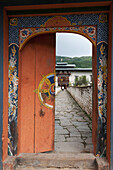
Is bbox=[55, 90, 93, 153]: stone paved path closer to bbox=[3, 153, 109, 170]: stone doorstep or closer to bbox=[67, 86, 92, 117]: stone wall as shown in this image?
bbox=[3, 153, 109, 170]: stone doorstep

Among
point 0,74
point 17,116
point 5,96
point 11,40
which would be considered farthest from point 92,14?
point 17,116

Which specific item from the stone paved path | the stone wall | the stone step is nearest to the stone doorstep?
the stone step

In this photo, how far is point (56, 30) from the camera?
2799 mm

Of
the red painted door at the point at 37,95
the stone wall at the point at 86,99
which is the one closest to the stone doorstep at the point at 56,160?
the red painted door at the point at 37,95

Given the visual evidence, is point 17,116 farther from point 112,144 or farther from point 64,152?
point 112,144

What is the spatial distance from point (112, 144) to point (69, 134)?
1834mm

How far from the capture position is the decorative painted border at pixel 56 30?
108 inches

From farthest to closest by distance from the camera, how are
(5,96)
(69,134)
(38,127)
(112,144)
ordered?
(69,134) → (38,127) → (5,96) → (112,144)

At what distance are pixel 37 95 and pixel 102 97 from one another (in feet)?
4.31

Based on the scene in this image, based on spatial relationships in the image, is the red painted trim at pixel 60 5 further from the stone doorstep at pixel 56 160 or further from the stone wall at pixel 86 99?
the stone wall at pixel 86 99

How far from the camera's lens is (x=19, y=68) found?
2871mm

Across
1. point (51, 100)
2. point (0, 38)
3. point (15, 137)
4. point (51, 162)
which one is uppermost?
point (0, 38)

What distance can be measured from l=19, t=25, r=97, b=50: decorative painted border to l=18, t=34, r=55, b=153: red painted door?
19 centimetres

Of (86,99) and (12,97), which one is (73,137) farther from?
(86,99)
